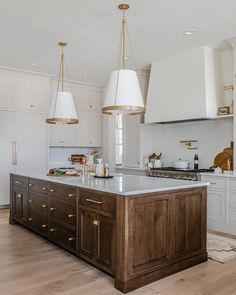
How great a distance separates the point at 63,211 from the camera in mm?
3510

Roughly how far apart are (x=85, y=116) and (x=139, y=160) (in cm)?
212

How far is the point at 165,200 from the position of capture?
2891 millimetres

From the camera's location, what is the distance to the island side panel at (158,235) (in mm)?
2584

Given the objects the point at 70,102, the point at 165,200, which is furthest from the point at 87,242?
the point at 70,102

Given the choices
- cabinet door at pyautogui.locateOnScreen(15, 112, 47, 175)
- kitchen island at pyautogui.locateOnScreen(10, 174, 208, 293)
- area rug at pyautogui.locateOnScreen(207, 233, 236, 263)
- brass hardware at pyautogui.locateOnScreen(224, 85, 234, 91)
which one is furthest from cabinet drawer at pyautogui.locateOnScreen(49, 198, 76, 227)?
brass hardware at pyautogui.locateOnScreen(224, 85, 234, 91)

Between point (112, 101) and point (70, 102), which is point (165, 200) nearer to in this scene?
point (112, 101)

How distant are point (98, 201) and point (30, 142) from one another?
411cm

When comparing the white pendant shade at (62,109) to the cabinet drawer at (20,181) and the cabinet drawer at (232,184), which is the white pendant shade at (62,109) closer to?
the cabinet drawer at (20,181)

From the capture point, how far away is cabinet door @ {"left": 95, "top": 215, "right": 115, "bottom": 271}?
8.95 feet

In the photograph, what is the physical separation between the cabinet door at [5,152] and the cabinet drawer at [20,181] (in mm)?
1450

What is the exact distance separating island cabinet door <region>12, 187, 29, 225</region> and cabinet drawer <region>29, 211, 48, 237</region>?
8.1 inches

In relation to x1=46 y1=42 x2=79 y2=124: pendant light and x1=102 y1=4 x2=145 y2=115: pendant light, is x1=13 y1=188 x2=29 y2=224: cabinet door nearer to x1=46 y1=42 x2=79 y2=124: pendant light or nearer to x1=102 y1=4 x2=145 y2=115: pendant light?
x1=46 y1=42 x2=79 y2=124: pendant light

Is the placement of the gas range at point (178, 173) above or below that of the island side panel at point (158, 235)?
above

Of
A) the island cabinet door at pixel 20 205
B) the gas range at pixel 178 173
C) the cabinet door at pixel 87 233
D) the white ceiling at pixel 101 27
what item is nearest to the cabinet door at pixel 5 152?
the white ceiling at pixel 101 27
